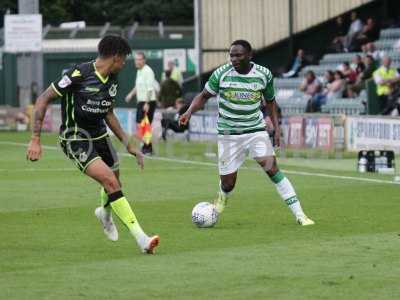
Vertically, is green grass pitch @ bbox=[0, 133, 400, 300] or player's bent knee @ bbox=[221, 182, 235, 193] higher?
player's bent knee @ bbox=[221, 182, 235, 193]

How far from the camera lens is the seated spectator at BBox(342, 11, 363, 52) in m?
37.7

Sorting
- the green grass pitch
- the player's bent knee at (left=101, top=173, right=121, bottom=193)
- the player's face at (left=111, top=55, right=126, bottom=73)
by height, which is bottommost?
the green grass pitch

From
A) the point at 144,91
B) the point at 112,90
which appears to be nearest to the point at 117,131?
the point at 112,90

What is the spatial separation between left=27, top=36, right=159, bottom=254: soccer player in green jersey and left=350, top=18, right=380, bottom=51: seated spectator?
2451cm

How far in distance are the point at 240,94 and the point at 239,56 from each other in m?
0.51

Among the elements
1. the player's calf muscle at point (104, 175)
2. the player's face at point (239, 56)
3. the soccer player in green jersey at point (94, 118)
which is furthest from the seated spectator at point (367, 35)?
the player's calf muscle at point (104, 175)

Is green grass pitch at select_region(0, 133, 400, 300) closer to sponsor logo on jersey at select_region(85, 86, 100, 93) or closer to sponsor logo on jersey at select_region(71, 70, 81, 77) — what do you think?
sponsor logo on jersey at select_region(85, 86, 100, 93)

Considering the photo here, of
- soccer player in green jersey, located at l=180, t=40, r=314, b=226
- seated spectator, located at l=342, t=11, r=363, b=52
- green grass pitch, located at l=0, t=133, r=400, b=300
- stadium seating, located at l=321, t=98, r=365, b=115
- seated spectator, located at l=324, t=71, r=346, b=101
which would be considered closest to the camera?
green grass pitch, located at l=0, t=133, r=400, b=300

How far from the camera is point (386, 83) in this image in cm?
3109

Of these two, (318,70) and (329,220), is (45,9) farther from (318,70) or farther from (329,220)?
(329,220)

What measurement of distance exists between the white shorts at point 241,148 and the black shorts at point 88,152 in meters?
2.38

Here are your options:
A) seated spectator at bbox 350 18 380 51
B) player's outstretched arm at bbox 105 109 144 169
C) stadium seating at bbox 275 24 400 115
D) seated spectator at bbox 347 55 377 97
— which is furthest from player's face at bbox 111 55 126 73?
seated spectator at bbox 350 18 380 51

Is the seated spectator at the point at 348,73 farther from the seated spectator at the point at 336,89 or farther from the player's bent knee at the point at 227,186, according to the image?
the player's bent knee at the point at 227,186

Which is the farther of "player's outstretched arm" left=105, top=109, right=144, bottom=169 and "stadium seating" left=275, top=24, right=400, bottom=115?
"stadium seating" left=275, top=24, right=400, bottom=115
